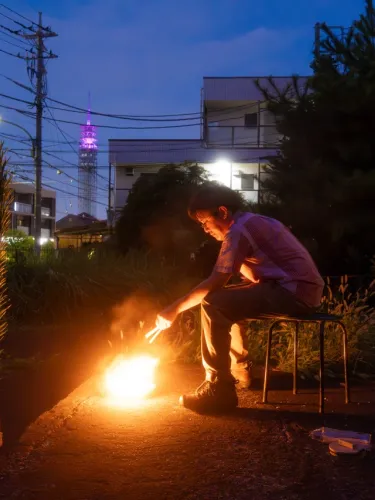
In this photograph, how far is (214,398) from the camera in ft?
13.0

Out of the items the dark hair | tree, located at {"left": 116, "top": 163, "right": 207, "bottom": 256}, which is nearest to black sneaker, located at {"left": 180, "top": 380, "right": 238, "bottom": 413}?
the dark hair

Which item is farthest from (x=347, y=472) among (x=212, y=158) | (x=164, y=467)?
(x=212, y=158)

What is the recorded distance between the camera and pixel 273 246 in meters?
4.09

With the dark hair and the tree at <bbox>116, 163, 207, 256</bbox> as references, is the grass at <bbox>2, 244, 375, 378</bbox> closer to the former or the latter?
the dark hair

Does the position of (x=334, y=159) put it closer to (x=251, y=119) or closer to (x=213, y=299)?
(x=213, y=299)

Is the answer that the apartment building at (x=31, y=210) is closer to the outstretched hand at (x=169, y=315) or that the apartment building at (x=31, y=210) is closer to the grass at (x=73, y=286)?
the grass at (x=73, y=286)

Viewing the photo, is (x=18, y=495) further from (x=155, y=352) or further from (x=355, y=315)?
(x=355, y=315)

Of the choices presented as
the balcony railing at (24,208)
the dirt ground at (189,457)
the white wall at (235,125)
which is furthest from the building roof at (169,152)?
the balcony railing at (24,208)

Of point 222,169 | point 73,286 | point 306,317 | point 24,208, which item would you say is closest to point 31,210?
point 24,208

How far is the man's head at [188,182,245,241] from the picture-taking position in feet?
13.4

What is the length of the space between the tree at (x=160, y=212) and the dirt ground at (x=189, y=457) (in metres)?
13.7

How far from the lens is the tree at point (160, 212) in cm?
1822

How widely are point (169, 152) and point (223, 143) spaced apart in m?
2.74

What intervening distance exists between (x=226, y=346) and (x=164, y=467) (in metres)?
1.17
